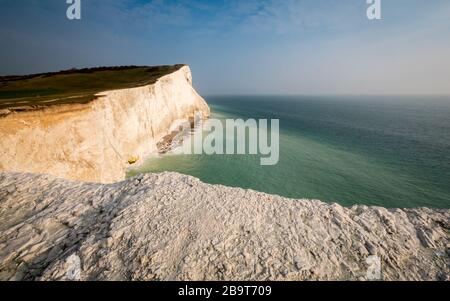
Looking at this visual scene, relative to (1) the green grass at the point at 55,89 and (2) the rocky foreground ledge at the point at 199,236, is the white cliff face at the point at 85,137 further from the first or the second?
(2) the rocky foreground ledge at the point at 199,236

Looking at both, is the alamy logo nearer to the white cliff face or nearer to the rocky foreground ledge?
the white cliff face

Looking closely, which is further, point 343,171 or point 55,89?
point 55,89

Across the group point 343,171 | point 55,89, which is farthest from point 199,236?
point 55,89

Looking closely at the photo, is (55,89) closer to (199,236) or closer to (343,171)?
(199,236)

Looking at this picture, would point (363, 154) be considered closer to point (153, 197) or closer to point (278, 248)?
point (278, 248)

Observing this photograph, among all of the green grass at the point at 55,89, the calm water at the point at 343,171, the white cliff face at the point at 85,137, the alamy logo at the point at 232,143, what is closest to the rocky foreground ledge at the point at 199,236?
the white cliff face at the point at 85,137
